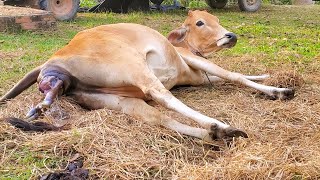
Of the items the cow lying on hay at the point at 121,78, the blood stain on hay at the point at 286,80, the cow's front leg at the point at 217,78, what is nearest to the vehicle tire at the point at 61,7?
the cow's front leg at the point at 217,78

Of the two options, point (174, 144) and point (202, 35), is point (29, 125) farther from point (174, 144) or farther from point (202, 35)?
point (202, 35)

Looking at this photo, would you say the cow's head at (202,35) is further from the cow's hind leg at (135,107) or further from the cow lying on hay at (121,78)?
the cow's hind leg at (135,107)

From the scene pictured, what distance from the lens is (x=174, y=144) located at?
397cm

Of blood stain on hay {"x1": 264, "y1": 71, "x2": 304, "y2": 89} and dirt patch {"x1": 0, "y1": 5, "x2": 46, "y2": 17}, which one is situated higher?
blood stain on hay {"x1": 264, "y1": 71, "x2": 304, "y2": 89}

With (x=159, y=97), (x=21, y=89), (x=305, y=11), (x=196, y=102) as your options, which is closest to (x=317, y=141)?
(x=159, y=97)

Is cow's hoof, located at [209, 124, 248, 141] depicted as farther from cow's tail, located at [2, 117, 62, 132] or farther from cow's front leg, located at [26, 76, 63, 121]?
cow's front leg, located at [26, 76, 63, 121]

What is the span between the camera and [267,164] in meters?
3.40

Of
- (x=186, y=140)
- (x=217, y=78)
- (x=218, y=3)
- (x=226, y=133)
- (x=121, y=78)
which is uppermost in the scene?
(x=121, y=78)

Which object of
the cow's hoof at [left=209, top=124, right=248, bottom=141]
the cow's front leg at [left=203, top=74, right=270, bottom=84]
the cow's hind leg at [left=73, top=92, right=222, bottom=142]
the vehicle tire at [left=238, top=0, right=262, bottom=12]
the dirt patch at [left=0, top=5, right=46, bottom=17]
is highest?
the cow's hoof at [left=209, top=124, right=248, bottom=141]

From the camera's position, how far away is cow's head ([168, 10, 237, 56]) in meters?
6.12

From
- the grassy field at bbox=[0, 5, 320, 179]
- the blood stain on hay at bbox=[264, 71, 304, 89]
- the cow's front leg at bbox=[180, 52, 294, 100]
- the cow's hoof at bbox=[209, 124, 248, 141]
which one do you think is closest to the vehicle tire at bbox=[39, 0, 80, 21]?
the grassy field at bbox=[0, 5, 320, 179]

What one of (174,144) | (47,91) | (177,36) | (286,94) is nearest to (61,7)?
(177,36)

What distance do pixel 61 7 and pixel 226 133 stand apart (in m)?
9.32

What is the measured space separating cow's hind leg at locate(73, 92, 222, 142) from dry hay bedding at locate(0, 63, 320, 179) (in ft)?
0.23
